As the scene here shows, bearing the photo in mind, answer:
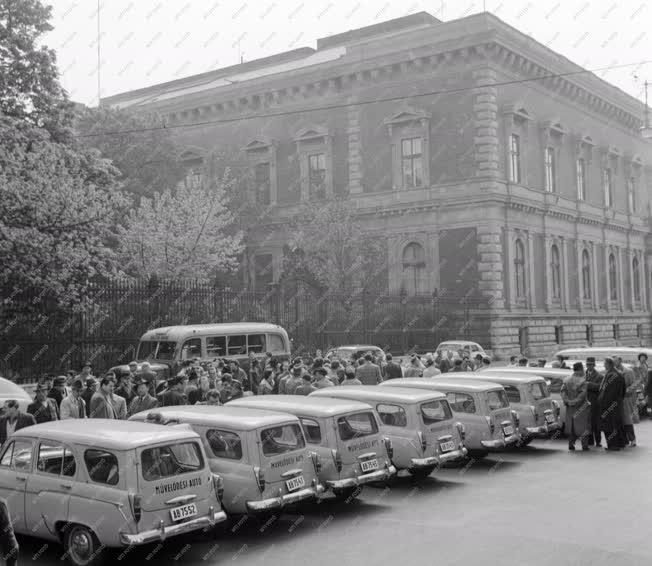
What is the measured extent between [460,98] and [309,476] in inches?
1270

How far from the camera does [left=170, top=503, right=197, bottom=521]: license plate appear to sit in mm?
8938

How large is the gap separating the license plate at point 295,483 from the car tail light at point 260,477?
1.24 ft

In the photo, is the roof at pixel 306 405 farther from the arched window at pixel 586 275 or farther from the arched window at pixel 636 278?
the arched window at pixel 636 278

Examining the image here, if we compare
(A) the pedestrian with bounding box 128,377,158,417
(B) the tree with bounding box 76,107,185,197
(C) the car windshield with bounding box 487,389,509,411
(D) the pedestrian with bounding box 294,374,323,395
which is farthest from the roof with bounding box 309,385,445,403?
(B) the tree with bounding box 76,107,185,197

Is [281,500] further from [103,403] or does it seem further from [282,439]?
[103,403]

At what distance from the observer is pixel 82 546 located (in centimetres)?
881

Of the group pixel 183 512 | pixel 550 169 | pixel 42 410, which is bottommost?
pixel 183 512

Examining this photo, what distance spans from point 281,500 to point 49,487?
8.88 ft

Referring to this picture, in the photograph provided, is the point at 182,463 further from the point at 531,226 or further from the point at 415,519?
the point at 531,226

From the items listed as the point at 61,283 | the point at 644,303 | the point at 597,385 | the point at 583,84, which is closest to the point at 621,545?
the point at 597,385

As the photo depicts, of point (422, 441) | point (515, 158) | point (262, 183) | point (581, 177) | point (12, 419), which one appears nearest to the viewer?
point (12, 419)

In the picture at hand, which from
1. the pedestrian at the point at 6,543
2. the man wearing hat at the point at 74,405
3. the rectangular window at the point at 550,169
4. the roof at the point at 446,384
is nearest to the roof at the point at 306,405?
the man wearing hat at the point at 74,405

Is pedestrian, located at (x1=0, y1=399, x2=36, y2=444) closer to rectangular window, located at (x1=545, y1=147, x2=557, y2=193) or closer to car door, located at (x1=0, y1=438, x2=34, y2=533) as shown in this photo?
car door, located at (x1=0, y1=438, x2=34, y2=533)

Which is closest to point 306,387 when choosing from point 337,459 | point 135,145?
point 337,459
